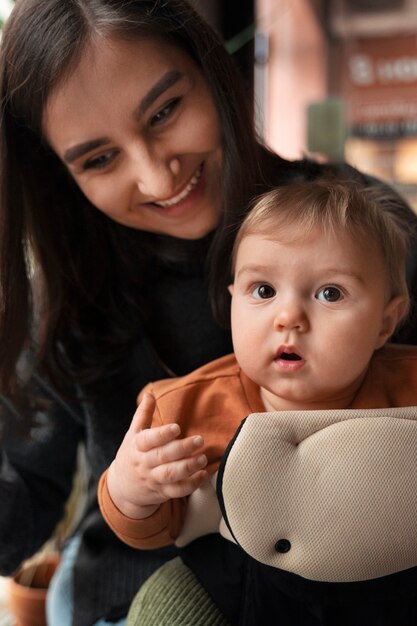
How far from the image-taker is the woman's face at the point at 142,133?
0.89m

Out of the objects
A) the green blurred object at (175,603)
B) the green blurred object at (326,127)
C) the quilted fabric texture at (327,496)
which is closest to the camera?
the quilted fabric texture at (327,496)

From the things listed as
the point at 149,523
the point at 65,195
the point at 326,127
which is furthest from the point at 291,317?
the point at 326,127

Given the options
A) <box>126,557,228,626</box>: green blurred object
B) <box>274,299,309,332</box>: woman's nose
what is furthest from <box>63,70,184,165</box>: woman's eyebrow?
<box>126,557,228,626</box>: green blurred object

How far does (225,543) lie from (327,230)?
37 cm

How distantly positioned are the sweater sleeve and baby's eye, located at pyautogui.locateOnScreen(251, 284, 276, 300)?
0.83 feet

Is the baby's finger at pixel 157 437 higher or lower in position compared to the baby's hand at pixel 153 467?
higher

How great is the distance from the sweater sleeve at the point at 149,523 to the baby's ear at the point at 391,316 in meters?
0.30

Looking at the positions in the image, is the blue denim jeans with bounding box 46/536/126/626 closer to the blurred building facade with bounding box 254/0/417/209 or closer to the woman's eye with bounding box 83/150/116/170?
the woman's eye with bounding box 83/150/116/170

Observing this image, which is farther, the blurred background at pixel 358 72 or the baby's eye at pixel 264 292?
the blurred background at pixel 358 72

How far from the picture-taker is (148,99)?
2.95ft

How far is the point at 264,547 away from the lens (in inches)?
28.0

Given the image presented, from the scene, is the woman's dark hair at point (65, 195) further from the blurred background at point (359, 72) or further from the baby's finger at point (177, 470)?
the blurred background at point (359, 72)

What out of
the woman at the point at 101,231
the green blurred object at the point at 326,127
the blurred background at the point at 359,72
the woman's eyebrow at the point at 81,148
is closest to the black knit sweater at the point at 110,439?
the woman at the point at 101,231

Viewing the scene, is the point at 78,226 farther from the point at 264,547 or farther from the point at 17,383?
the point at 264,547
